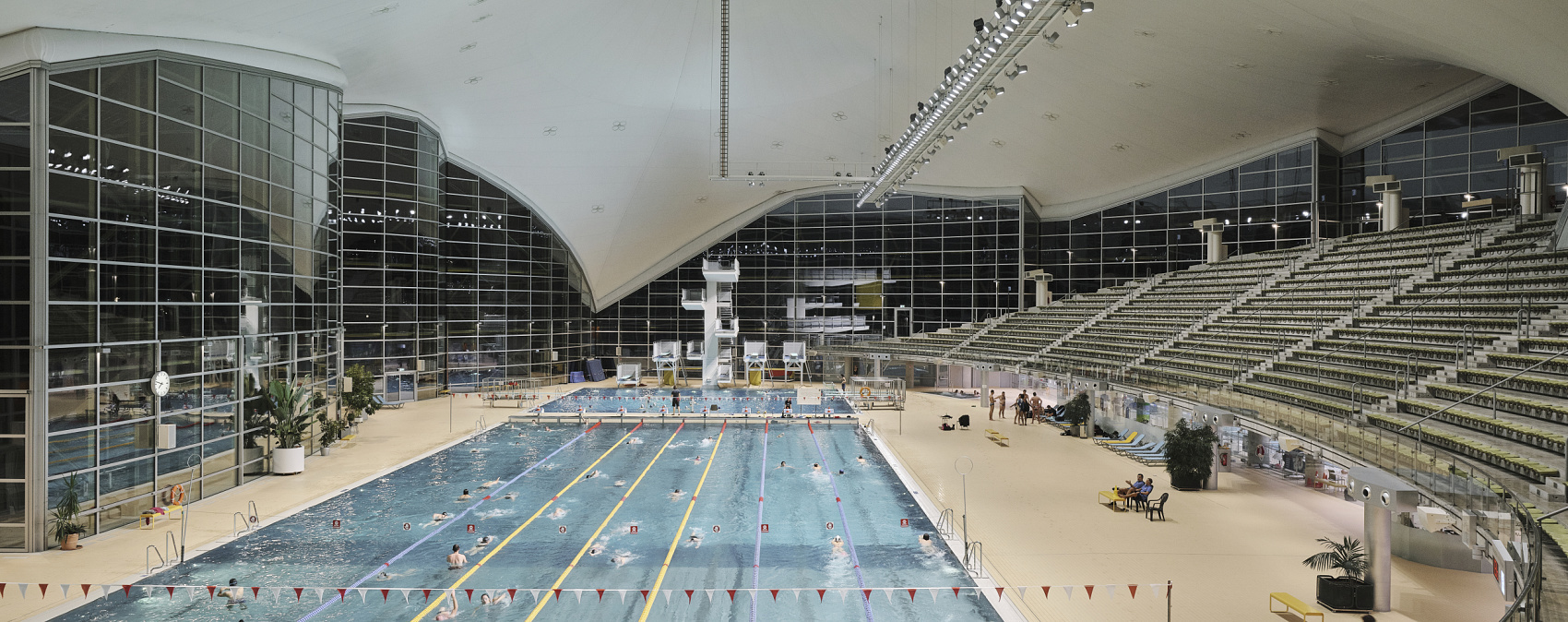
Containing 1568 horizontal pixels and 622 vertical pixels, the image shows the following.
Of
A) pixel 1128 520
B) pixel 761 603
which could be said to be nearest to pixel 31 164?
pixel 761 603

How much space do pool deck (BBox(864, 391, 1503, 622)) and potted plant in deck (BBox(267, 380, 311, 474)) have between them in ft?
45.0

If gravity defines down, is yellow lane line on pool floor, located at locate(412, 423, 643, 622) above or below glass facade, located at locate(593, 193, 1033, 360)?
below

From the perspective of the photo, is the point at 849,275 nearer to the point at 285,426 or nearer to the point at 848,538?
the point at 285,426

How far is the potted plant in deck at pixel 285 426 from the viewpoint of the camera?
1800cm

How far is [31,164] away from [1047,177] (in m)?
32.4

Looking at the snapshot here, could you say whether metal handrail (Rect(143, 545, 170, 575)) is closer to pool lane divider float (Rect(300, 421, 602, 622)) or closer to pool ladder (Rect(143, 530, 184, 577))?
pool ladder (Rect(143, 530, 184, 577))

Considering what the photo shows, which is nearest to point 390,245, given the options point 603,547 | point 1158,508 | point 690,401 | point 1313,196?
point 690,401

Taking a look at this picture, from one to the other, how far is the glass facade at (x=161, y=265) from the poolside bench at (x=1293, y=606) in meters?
16.2

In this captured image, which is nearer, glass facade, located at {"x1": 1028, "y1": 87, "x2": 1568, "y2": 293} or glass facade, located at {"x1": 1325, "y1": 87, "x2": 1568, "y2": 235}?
glass facade, located at {"x1": 1325, "y1": 87, "x2": 1568, "y2": 235}

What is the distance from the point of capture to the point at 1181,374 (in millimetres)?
17203

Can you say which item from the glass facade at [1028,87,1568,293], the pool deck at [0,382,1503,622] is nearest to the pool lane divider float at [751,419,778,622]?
the pool deck at [0,382,1503,622]

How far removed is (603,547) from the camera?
13297 mm

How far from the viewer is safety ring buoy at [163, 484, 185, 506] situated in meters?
14.9

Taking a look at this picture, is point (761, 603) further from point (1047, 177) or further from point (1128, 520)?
point (1047, 177)
